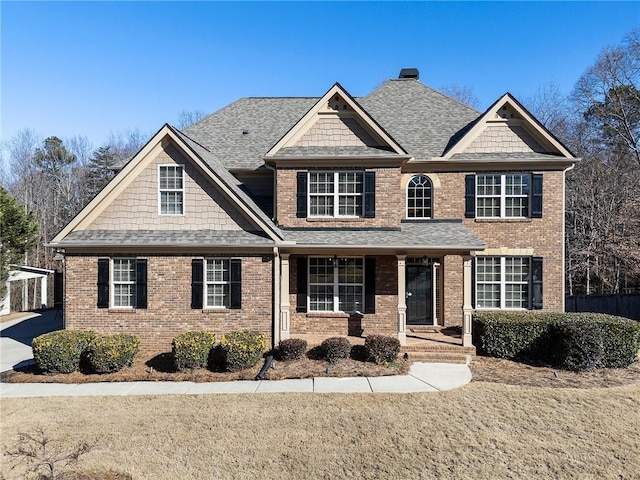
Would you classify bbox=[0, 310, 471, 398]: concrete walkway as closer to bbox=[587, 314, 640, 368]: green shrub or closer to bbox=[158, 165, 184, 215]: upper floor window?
bbox=[587, 314, 640, 368]: green shrub

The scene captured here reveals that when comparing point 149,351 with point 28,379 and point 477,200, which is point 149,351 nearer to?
point 28,379

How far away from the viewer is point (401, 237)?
11.9 meters

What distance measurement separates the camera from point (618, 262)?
22594 millimetres

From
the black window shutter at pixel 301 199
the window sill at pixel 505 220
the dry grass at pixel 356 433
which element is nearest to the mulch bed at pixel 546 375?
the dry grass at pixel 356 433

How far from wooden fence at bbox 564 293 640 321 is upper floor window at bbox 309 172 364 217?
49.4 feet

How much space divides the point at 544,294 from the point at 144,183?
1441cm

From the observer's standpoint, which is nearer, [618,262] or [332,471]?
[332,471]

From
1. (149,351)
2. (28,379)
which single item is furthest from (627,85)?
(28,379)

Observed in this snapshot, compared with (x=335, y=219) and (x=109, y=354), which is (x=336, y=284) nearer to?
(x=335, y=219)

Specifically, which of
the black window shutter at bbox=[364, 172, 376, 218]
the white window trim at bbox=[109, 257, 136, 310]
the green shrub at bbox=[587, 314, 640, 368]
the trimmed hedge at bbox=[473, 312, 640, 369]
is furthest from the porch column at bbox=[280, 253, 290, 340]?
the green shrub at bbox=[587, 314, 640, 368]

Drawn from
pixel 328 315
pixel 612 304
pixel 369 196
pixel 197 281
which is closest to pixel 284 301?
pixel 328 315

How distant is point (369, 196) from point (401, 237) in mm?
1838

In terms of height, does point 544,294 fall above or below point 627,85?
below

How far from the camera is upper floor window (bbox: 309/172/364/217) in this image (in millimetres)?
12695
